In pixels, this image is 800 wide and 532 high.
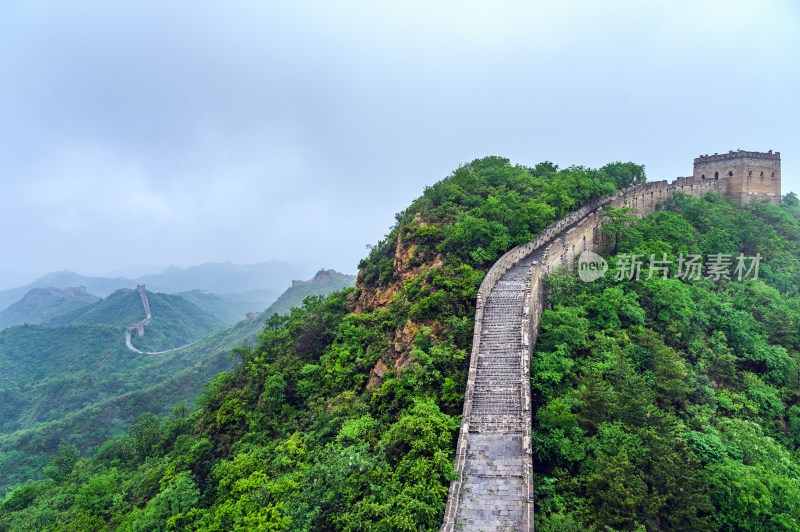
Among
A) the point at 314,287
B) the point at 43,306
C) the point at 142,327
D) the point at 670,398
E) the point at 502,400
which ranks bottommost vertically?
the point at 43,306

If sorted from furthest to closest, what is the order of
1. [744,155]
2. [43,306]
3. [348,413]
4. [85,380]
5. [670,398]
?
[43,306]
[85,380]
[744,155]
[348,413]
[670,398]

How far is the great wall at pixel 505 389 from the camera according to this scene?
11.2 metres

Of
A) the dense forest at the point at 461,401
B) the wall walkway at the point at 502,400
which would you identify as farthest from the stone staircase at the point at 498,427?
the dense forest at the point at 461,401

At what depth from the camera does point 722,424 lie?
47.1 feet

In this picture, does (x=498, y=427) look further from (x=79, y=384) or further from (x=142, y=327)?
(x=142, y=327)

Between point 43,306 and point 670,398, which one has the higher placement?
point 670,398

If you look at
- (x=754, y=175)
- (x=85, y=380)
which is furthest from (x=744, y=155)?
(x=85, y=380)

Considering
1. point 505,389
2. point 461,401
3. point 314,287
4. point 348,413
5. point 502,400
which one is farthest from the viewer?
point 314,287

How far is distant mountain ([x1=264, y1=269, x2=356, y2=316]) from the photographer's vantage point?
112 meters

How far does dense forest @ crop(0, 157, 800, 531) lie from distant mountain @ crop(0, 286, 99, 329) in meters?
135

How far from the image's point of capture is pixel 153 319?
10188 cm

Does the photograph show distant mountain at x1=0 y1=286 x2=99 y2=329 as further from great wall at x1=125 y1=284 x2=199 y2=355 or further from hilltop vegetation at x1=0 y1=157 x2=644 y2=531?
hilltop vegetation at x1=0 y1=157 x2=644 y2=531

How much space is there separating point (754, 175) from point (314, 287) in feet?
338

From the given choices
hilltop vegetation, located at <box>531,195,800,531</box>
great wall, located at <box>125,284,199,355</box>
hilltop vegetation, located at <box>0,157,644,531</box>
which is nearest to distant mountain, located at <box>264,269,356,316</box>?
great wall, located at <box>125,284,199,355</box>
